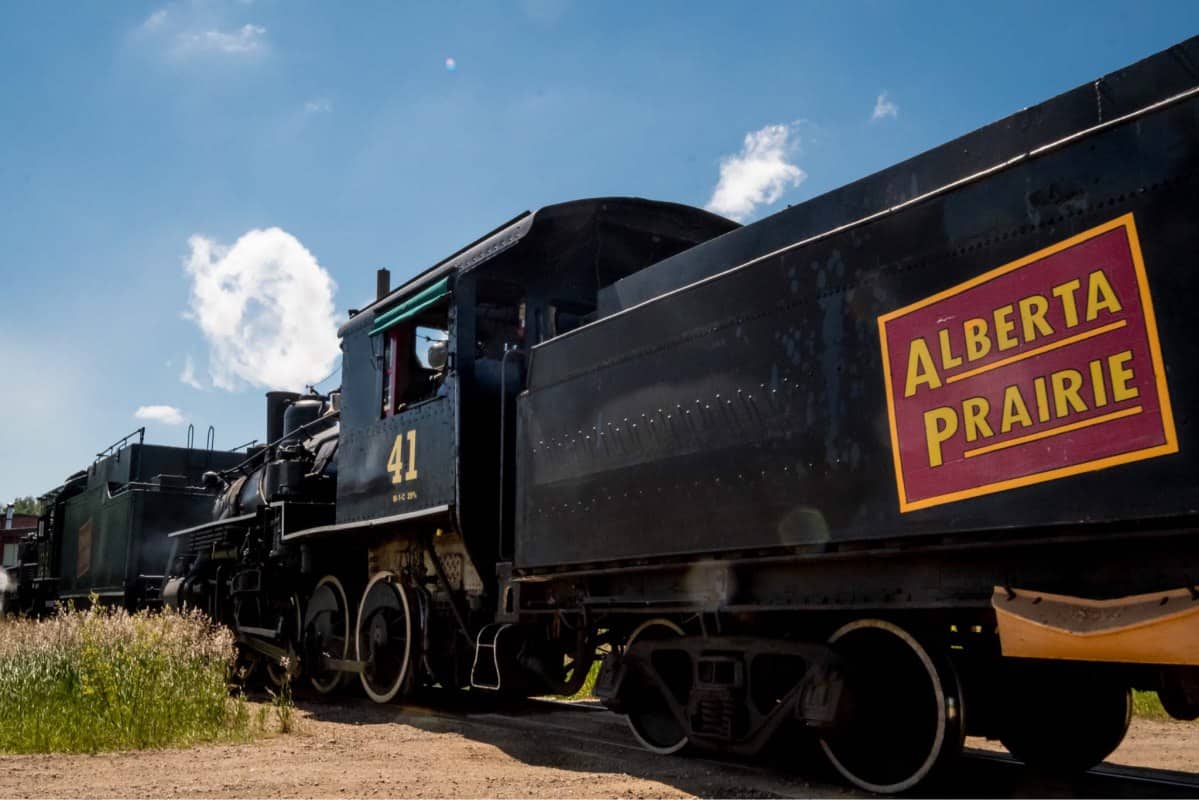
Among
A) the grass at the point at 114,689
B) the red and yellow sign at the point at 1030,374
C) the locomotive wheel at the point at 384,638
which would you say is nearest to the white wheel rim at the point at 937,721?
the red and yellow sign at the point at 1030,374

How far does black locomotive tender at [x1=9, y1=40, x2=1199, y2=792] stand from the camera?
141 inches

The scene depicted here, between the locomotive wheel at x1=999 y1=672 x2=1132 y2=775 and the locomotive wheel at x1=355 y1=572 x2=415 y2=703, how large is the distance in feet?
15.8

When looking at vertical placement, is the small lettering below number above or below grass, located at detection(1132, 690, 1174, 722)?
above

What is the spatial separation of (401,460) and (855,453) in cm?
468

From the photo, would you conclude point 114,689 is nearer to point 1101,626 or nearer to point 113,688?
point 113,688

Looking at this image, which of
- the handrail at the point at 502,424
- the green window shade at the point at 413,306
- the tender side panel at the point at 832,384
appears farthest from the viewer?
the green window shade at the point at 413,306

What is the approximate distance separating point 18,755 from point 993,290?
599 centimetres

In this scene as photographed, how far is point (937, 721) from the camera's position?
175 inches

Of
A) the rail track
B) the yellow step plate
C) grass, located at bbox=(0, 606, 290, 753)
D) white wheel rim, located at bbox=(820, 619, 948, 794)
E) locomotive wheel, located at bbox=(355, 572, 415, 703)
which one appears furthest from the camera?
locomotive wheel, located at bbox=(355, 572, 415, 703)

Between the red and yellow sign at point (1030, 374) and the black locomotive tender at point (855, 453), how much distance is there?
12 mm

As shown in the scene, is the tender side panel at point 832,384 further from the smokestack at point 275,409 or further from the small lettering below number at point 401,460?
the smokestack at point 275,409

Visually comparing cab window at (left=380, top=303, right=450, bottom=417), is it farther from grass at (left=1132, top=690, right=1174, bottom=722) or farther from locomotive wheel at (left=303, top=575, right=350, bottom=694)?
grass at (left=1132, top=690, right=1174, bottom=722)

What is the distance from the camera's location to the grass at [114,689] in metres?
6.45

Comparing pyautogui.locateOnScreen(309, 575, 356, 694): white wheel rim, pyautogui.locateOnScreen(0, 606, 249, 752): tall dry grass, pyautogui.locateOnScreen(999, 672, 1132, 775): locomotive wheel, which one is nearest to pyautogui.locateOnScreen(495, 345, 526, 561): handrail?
pyautogui.locateOnScreen(0, 606, 249, 752): tall dry grass
